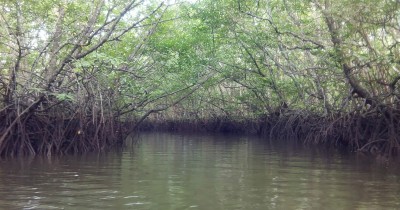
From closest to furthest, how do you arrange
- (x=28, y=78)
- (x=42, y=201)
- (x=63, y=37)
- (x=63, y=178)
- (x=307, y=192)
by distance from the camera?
(x=42, y=201), (x=307, y=192), (x=63, y=178), (x=28, y=78), (x=63, y=37)

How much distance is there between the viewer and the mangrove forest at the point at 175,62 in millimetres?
7668

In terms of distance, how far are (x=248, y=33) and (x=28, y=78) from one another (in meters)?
5.86

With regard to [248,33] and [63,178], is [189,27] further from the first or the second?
[63,178]

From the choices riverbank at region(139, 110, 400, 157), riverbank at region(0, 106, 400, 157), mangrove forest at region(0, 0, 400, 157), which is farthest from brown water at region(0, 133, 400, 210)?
riverbank at region(139, 110, 400, 157)

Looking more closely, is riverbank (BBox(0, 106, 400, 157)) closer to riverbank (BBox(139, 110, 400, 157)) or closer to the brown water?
riverbank (BBox(139, 110, 400, 157))

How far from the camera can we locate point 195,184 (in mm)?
5281

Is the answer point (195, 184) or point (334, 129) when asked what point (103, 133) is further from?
point (334, 129)

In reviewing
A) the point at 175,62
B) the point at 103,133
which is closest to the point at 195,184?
the point at 103,133

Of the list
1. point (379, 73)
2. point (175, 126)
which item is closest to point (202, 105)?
point (175, 126)

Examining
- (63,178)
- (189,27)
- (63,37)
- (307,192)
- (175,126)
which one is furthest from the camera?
(175,126)

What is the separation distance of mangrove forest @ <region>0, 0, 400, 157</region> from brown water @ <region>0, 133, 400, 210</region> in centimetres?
106

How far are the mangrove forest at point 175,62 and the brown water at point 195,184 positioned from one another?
1058 mm

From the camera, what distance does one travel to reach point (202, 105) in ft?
70.8

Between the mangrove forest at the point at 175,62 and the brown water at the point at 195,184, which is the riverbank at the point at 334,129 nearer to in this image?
the mangrove forest at the point at 175,62
